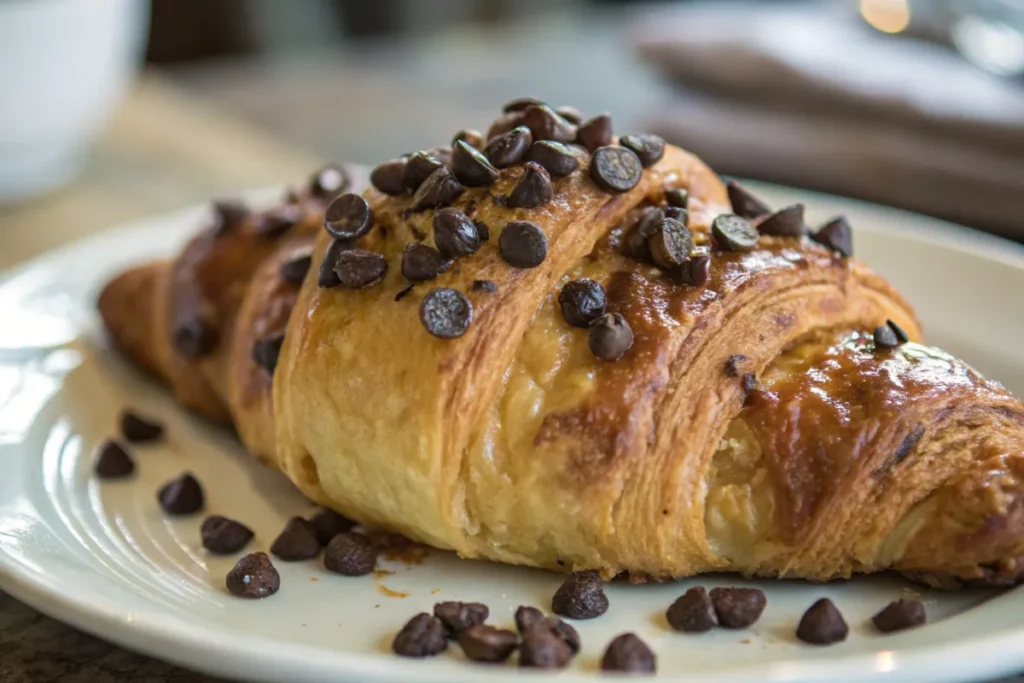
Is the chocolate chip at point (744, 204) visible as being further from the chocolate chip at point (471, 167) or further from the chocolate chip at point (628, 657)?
the chocolate chip at point (628, 657)

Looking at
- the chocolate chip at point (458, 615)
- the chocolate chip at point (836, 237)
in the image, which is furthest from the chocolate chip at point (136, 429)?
the chocolate chip at point (836, 237)

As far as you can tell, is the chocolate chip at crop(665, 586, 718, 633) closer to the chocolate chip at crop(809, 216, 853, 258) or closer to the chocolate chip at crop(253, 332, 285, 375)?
the chocolate chip at crop(809, 216, 853, 258)

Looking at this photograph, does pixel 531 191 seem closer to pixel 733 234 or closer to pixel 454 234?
pixel 454 234

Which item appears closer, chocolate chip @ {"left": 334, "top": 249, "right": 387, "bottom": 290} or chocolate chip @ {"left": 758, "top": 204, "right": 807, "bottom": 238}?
chocolate chip @ {"left": 334, "top": 249, "right": 387, "bottom": 290}

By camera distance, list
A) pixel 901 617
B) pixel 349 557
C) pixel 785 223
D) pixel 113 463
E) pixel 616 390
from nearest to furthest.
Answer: pixel 901 617 → pixel 616 390 → pixel 349 557 → pixel 785 223 → pixel 113 463

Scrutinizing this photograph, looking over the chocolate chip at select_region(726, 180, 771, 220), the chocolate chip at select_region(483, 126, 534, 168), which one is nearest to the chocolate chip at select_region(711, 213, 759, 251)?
the chocolate chip at select_region(726, 180, 771, 220)

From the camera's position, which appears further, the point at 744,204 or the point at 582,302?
the point at 744,204

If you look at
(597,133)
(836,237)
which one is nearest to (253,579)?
(597,133)
